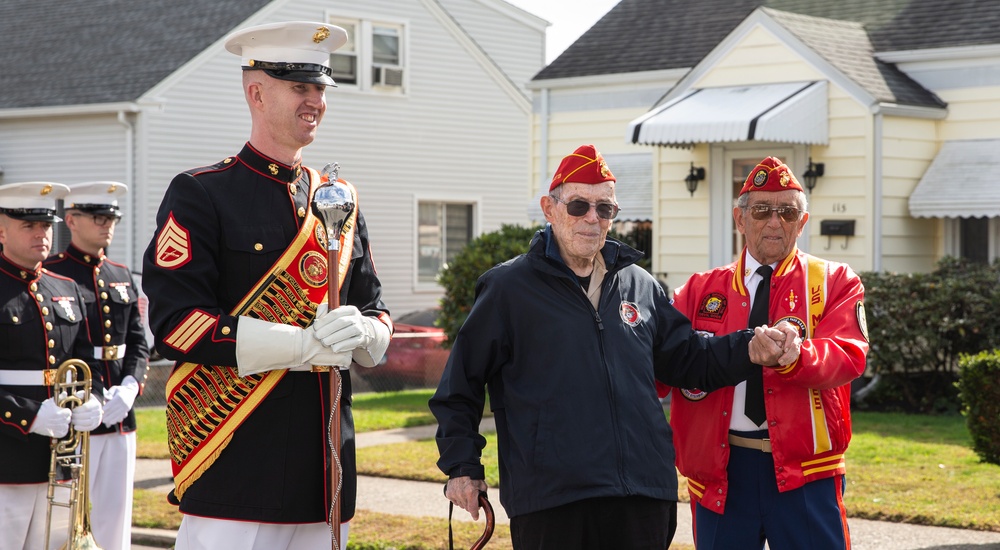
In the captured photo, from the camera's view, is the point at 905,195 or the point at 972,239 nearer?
the point at 905,195

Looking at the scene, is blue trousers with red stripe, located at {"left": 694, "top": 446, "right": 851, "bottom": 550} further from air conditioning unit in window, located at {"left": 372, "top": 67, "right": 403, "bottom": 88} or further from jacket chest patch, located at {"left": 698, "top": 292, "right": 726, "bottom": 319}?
air conditioning unit in window, located at {"left": 372, "top": 67, "right": 403, "bottom": 88}

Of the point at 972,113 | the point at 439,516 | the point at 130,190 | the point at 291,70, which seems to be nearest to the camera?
the point at 291,70

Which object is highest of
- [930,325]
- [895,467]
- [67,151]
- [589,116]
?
[589,116]

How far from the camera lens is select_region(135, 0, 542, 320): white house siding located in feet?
69.9

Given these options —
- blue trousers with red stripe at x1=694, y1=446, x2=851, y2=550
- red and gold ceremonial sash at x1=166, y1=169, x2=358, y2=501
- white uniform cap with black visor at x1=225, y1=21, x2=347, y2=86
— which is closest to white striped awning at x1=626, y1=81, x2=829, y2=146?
blue trousers with red stripe at x1=694, y1=446, x2=851, y2=550

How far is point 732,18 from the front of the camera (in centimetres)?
1802

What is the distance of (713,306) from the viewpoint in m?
5.14

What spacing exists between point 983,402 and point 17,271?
19.5ft

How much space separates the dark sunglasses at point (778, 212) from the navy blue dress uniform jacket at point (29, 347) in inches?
147

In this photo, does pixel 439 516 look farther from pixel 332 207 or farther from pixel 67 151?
pixel 67 151

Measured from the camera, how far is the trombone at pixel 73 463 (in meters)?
6.46

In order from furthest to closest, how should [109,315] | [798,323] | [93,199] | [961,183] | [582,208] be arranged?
[961,183] < [93,199] < [109,315] < [798,323] < [582,208]

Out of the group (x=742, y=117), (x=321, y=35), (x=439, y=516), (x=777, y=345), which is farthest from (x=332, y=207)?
(x=742, y=117)

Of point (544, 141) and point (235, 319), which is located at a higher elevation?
point (544, 141)
